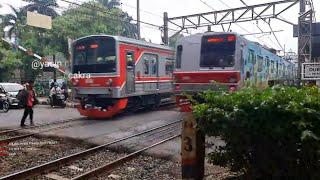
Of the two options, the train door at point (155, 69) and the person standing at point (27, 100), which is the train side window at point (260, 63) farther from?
the person standing at point (27, 100)

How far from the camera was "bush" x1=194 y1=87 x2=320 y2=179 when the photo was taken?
509 cm

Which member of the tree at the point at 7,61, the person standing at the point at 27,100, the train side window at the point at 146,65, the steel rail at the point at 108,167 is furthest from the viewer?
the tree at the point at 7,61

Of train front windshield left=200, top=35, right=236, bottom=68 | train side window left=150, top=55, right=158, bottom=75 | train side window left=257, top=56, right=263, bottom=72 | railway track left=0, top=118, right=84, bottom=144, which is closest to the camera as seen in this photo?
railway track left=0, top=118, right=84, bottom=144

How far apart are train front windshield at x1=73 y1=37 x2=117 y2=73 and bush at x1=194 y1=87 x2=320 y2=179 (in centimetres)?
1004

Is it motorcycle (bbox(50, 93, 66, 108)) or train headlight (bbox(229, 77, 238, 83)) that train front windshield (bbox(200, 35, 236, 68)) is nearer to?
train headlight (bbox(229, 77, 238, 83))

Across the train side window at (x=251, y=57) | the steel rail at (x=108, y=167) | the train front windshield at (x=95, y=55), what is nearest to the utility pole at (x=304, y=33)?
the train side window at (x=251, y=57)

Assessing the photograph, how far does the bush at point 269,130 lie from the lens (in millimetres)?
5090

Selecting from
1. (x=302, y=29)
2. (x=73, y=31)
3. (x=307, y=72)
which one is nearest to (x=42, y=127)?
(x=307, y=72)

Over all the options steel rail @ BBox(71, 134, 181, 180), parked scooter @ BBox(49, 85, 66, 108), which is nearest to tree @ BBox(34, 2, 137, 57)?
parked scooter @ BBox(49, 85, 66, 108)

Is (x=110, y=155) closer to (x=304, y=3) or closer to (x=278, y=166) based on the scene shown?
(x=278, y=166)

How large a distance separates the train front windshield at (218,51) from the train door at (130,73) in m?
2.86

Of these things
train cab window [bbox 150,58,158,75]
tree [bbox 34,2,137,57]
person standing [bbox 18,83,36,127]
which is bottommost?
person standing [bbox 18,83,36,127]

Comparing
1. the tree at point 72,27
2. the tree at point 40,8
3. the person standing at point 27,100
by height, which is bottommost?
the person standing at point 27,100

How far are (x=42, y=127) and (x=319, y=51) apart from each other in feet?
58.2
